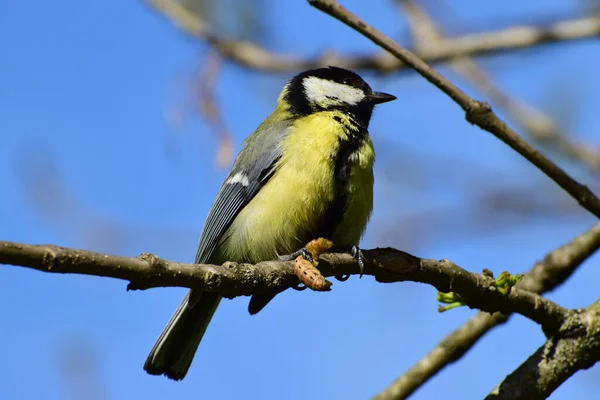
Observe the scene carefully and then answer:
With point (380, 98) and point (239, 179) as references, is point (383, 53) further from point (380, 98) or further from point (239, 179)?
point (239, 179)

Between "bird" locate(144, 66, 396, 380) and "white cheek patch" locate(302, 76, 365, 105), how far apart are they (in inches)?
7.9

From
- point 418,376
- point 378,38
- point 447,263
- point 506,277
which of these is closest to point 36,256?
point 378,38

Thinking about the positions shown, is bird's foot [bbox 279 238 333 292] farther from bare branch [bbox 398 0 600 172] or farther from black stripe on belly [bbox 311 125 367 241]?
bare branch [bbox 398 0 600 172]

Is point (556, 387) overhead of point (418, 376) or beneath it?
beneath

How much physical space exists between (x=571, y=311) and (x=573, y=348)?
0.51 ft

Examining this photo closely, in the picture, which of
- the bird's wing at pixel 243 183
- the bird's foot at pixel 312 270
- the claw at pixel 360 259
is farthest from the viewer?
the bird's wing at pixel 243 183

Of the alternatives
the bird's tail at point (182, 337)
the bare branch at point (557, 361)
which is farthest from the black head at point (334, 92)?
the bare branch at point (557, 361)

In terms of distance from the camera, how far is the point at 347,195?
11.6 feet

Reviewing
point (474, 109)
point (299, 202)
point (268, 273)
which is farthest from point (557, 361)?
point (299, 202)

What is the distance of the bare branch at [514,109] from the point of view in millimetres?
4508

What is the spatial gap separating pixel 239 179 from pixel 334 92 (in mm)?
835

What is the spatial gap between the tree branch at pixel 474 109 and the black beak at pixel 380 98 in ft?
5.37

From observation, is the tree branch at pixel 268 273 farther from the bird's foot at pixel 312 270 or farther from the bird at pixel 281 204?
the bird at pixel 281 204

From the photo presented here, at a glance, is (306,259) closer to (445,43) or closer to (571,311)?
(571,311)
